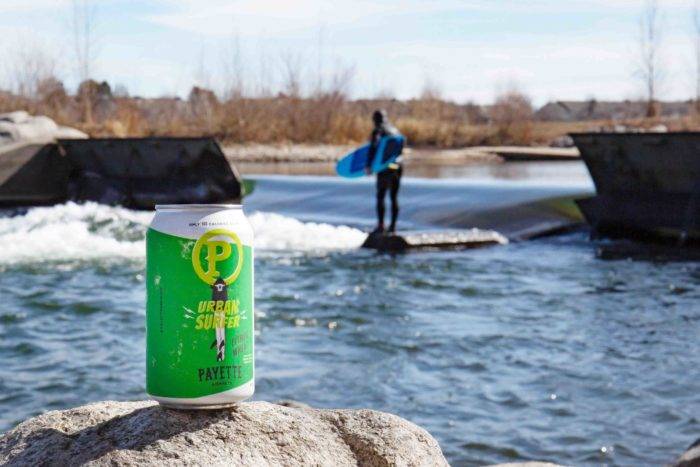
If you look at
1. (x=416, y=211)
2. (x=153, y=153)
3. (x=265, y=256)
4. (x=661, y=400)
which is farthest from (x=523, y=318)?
(x=153, y=153)

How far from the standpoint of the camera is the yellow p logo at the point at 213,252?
2658mm

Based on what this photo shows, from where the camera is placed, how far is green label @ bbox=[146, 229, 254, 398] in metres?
2.67

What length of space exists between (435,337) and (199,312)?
7.07 m

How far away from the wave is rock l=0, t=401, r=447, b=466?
12479 mm

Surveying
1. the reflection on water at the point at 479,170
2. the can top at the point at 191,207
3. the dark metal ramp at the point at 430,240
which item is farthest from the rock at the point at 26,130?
the can top at the point at 191,207

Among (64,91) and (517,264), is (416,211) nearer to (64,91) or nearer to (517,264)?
(517,264)

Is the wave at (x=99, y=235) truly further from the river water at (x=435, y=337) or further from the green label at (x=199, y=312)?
the green label at (x=199, y=312)

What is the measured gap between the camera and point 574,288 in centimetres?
1258

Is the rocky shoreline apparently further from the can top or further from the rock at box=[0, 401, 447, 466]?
the can top

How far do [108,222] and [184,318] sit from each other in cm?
1653

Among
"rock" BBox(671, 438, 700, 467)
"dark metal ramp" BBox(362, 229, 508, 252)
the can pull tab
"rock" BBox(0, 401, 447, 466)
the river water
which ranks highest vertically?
the can pull tab

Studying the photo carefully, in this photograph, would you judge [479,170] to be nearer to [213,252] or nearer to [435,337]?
[435,337]

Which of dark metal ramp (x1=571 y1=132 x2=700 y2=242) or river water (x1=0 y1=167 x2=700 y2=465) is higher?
dark metal ramp (x1=571 y1=132 x2=700 y2=242)

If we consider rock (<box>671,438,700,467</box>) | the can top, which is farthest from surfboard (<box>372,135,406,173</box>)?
the can top
